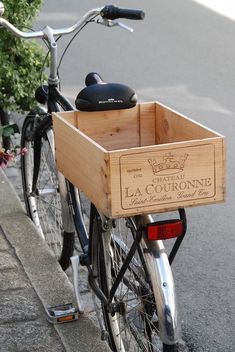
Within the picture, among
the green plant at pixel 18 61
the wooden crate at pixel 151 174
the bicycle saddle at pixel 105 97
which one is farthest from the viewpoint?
the green plant at pixel 18 61

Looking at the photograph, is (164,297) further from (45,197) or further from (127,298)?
(45,197)

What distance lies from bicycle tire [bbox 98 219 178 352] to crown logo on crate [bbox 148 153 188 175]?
0.40 meters

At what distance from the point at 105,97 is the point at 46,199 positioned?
54.9 inches

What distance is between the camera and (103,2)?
13.5 m

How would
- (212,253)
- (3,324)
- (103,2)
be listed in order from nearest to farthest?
(3,324), (212,253), (103,2)

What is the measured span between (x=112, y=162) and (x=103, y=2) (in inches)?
429

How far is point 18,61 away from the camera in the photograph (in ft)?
20.5

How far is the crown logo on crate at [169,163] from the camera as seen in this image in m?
2.98

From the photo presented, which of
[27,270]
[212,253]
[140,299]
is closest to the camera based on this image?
[140,299]

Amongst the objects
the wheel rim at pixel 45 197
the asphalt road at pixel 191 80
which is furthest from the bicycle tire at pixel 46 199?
the asphalt road at pixel 191 80

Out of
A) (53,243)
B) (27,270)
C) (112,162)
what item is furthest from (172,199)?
(53,243)

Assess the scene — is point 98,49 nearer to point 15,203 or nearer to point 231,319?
point 15,203

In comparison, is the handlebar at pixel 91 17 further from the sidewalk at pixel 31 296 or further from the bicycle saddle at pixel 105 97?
the sidewalk at pixel 31 296

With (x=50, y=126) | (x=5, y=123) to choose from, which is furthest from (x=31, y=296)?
(x=5, y=123)
